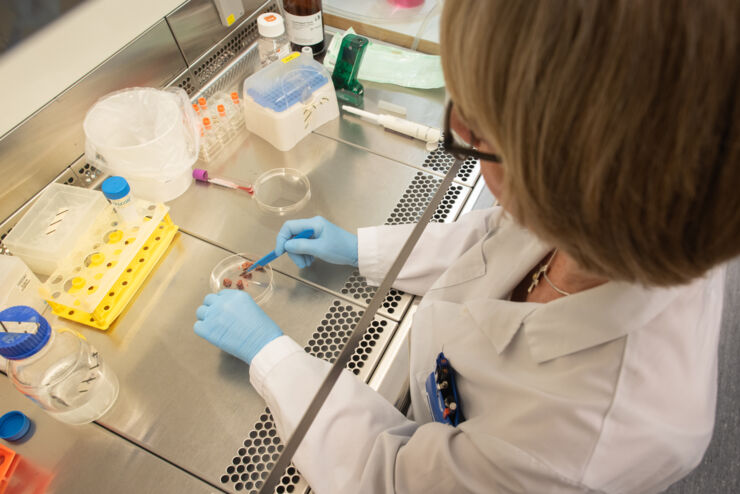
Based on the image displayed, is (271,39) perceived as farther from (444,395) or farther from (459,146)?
(444,395)

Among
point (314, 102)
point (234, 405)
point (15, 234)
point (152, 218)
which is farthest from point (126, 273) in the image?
point (314, 102)

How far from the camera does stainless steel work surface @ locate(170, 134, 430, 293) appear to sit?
1163 millimetres

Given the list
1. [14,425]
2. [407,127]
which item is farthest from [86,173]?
[407,127]

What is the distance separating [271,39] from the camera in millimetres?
1431

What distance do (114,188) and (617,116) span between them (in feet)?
3.09

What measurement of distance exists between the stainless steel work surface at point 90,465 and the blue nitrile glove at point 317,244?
445 mm

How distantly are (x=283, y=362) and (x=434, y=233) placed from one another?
549mm

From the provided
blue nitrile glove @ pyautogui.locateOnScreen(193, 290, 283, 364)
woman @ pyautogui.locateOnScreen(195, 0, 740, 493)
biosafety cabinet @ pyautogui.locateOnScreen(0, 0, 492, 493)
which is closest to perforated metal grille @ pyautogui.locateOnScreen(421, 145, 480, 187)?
biosafety cabinet @ pyautogui.locateOnScreen(0, 0, 492, 493)

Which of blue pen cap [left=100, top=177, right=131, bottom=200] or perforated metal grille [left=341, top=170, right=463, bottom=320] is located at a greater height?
blue pen cap [left=100, top=177, right=131, bottom=200]

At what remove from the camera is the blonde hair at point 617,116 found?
43 centimetres

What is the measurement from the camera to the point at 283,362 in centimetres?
96

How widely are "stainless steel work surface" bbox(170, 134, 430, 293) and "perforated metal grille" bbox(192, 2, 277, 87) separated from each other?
289 millimetres

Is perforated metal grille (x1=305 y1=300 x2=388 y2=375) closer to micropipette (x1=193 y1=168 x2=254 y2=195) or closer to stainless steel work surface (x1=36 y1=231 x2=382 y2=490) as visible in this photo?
stainless steel work surface (x1=36 y1=231 x2=382 y2=490)

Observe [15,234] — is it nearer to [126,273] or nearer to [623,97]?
[126,273]
